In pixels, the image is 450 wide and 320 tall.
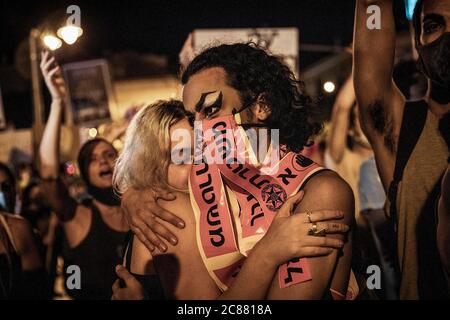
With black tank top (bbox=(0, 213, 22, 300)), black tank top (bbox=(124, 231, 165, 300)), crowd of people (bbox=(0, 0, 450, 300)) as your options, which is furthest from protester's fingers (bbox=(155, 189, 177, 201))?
black tank top (bbox=(0, 213, 22, 300))

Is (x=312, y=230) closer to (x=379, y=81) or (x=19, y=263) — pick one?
(x=379, y=81)

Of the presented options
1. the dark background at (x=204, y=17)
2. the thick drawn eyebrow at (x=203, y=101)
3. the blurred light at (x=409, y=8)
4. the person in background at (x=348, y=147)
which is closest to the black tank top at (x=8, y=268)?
the dark background at (x=204, y=17)

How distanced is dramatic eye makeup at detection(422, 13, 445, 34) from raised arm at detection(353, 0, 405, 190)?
0.13 meters

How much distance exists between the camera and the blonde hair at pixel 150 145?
7.64 feet

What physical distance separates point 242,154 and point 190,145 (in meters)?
0.40

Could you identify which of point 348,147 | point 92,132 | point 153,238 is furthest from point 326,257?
point 92,132

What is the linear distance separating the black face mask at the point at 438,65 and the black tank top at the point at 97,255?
1.87m

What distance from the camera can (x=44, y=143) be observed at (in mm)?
3330

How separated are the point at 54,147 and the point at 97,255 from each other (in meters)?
0.74

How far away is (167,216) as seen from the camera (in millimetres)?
2012

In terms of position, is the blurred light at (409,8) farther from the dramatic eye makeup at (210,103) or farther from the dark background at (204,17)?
the dramatic eye makeup at (210,103)

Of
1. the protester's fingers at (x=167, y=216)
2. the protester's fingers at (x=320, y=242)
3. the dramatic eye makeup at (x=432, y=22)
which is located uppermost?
the dramatic eye makeup at (x=432, y=22)

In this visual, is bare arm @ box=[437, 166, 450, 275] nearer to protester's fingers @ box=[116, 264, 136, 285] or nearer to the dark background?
the dark background
